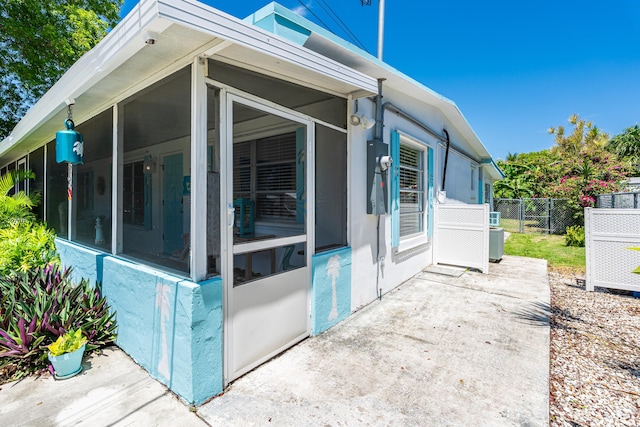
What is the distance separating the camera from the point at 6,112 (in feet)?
Answer: 36.3

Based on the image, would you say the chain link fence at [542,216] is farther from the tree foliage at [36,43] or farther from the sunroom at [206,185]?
the tree foliage at [36,43]

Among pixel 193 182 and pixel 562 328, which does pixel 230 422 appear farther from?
pixel 562 328

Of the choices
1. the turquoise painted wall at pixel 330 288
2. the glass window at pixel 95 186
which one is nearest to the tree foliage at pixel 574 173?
the turquoise painted wall at pixel 330 288

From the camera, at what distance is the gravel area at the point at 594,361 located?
7.27 feet

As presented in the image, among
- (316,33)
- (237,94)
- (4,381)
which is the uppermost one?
(316,33)

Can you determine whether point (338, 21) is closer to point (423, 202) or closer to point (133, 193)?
point (423, 202)

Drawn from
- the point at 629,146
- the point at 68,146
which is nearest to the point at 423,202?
the point at 68,146

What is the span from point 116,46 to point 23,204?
4.83m

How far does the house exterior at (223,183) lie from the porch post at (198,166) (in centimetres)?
1

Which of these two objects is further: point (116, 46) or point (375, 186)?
point (375, 186)

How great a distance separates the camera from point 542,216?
14547 millimetres

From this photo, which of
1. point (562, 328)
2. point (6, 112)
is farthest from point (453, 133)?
point (6, 112)

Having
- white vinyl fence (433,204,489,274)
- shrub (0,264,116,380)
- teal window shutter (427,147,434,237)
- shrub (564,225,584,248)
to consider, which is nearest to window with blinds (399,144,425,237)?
teal window shutter (427,147,434,237)

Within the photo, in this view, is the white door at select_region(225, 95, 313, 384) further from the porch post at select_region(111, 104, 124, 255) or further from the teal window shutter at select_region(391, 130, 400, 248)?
the teal window shutter at select_region(391, 130, 400, 248)
